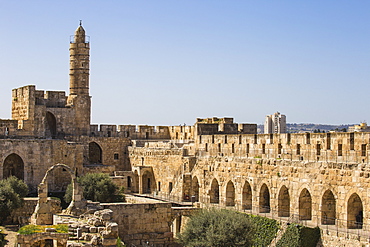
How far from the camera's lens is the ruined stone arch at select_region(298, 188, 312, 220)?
25172mm

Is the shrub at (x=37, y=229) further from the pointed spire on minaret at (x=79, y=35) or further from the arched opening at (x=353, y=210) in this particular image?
the pointed spire on minaret at (x=79, y=35)

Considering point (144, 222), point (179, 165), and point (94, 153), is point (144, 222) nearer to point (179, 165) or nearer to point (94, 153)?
point (179, 165)

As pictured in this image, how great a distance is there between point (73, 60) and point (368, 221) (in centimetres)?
2407

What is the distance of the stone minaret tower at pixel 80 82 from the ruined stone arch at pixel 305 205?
59.2 feet

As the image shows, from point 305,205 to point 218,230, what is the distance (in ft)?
11.3

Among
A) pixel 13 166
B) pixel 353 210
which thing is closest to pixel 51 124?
pixel 13 166

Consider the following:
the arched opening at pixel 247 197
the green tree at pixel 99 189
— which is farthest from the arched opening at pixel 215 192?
the green tree at pixel 99 189

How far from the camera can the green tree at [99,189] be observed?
105 feet

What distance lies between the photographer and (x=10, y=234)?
95.0 feet

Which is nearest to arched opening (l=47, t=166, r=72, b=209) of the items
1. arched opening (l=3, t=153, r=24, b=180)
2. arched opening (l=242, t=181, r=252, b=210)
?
arched opening (l=3, t=153, r=24, b=180)

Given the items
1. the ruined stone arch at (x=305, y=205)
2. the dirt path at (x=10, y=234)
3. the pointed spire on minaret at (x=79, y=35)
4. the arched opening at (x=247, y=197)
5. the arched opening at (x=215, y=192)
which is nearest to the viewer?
the ruined stone arch at (x=305, y=205)

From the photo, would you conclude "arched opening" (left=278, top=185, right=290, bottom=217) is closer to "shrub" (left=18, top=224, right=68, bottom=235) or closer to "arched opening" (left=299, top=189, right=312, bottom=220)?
"arched opening" (left=299, top=189, right=312, bottom=220)

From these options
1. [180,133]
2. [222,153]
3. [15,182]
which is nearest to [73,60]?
[180,133]

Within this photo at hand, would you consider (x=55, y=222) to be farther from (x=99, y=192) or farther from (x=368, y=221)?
(x=368, y=221)
